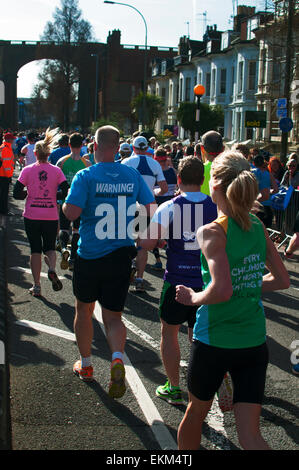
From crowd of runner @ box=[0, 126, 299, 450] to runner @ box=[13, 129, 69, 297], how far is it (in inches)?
0.5

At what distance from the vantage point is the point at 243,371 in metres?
3.18

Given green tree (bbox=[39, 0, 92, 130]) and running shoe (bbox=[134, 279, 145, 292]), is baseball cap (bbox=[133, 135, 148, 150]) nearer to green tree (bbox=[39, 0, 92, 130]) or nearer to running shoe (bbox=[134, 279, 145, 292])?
running shoe (bbox=[134, 279, 145, 292])

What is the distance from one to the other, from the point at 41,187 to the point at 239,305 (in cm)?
518

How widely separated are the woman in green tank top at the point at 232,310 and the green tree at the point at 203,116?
47.3m

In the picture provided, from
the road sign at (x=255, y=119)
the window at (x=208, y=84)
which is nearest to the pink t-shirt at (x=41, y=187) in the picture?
the road sign at (x=255, y=119)

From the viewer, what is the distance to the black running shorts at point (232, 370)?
3133 mm

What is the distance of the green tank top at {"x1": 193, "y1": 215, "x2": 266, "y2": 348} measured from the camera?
316cm

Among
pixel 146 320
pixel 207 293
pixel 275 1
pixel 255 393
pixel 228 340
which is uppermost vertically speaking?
pixel 275 1

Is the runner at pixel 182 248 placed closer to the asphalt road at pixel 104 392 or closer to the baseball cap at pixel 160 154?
the asphalt road at pixel 104 392

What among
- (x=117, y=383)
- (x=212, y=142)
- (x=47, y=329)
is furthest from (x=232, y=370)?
(x=47, y=329)

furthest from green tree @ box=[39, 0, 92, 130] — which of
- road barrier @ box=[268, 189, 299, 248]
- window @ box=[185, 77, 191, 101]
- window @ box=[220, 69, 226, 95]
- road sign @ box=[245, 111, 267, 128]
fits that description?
road barrier @ box=[268, 189, 299, 248]
